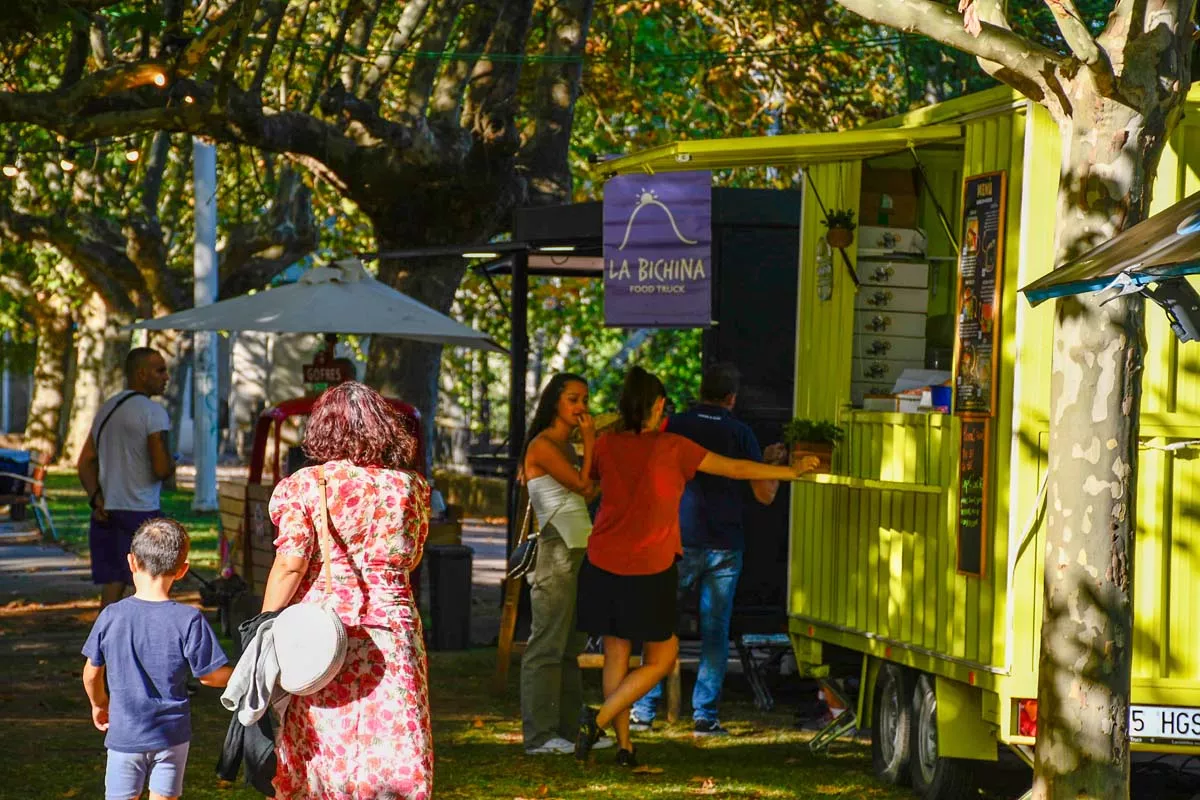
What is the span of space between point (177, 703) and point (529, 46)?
60.5 feet

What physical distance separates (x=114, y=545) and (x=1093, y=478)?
6.67 meters

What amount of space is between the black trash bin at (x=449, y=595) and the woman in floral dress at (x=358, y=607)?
24.7 feet

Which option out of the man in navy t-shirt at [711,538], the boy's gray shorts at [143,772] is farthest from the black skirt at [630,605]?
the boy's gray shorts at [143,772]

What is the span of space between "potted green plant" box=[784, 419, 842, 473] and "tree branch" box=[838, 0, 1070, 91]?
9.67 ft

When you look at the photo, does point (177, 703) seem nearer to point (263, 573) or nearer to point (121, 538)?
point (121, 538)

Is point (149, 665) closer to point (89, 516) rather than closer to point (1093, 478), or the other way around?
point (1093, 478)

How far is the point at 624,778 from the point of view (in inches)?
359

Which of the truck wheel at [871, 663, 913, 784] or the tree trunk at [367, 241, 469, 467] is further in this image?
the tree trunk at [367, 241, 469, 467]

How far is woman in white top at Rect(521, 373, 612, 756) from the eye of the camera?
963 cm

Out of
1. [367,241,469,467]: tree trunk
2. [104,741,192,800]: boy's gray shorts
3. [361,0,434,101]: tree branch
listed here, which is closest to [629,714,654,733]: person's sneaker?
[104,741,192,800]: boy's gray shorts

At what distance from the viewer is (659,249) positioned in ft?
36.4

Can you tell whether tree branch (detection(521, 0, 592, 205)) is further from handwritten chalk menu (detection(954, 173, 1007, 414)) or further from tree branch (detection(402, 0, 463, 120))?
handwritten chalk menu (detection(954, 173, 1007, 414))

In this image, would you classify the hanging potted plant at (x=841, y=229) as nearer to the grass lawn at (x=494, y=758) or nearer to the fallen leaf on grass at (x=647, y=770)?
the grass lawn at (x=494, y=758)

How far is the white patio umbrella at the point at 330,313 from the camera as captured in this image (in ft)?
43.6
